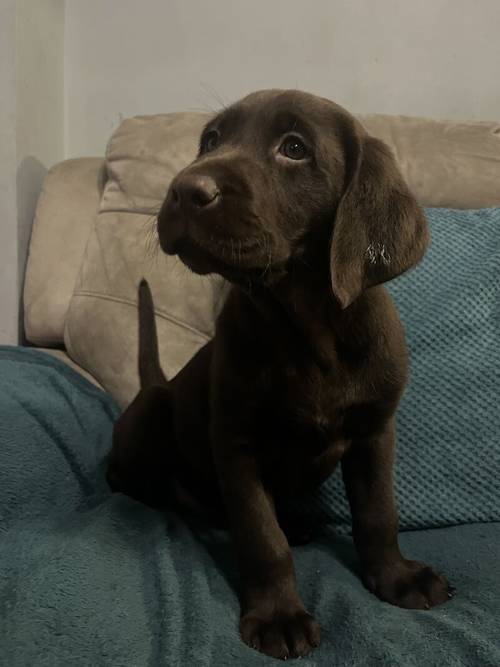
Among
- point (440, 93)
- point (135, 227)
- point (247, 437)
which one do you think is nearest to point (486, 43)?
point (440, 93)

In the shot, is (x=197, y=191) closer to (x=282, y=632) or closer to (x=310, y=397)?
(x=310, y=397)

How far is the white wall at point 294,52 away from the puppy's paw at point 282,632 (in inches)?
69.3

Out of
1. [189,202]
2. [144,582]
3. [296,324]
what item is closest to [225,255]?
[189,202]

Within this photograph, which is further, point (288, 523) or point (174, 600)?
point (288, 523)

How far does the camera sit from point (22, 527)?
3.83ft

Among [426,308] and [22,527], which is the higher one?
[426,308]

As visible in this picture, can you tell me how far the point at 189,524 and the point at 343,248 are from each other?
2.45 ft

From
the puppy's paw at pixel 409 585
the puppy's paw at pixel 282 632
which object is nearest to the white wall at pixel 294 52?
the puppy's paw at pixel 409 585

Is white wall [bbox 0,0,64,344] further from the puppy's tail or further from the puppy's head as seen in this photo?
the puppy's head

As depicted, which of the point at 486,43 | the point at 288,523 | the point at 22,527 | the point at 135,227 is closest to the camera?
the point at 22,527

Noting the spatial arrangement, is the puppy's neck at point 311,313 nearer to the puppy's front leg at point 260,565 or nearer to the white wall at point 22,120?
the puppy's front leg at point 260,565

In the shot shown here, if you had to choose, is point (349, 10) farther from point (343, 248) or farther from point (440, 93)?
point (343, 248)

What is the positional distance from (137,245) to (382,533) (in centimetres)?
113

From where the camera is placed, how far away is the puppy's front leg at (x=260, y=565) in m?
0.97
